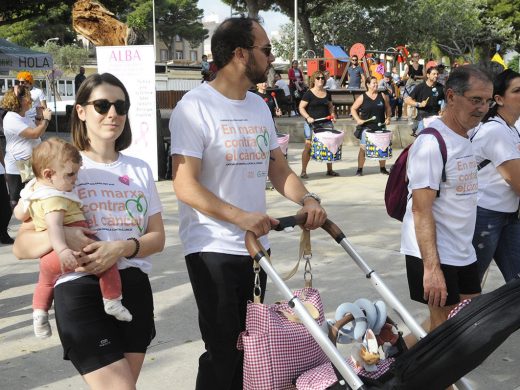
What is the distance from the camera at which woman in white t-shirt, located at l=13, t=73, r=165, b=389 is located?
281cm

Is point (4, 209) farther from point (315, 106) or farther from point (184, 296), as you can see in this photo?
point (315, 106)

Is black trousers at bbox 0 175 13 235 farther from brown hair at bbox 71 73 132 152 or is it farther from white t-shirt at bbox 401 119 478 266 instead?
white t-shirt at bbox 401 119 478 266

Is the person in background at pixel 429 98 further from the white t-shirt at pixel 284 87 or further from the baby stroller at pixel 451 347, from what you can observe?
the white t-shirt at pixel 284 87

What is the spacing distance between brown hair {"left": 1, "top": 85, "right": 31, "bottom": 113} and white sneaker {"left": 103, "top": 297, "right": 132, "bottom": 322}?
244 inches

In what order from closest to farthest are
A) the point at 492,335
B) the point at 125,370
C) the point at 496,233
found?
the point at 492,335 < the point at 125,370 < the point at 496,233

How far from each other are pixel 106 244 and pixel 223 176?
0.64 metres

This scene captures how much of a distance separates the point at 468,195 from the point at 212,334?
4.78 feet

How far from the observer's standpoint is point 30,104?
873 centimetres

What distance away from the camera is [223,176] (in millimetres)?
3225

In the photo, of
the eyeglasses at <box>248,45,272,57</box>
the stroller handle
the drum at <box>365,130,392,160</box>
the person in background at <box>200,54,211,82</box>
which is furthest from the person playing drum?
the stroller handle

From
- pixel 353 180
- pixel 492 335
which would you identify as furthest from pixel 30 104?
pixel 492 335

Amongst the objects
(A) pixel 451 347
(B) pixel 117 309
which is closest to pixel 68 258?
(B) pixel 117 309

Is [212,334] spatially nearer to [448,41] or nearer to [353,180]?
[353,180]

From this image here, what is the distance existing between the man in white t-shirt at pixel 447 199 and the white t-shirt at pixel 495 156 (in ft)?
1.79
